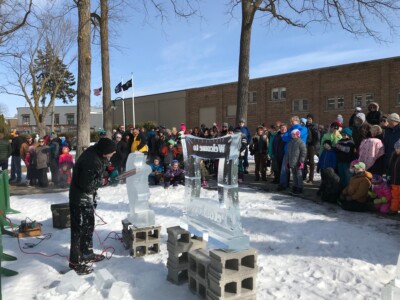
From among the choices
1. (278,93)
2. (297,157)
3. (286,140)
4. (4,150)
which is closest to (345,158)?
(297,157)

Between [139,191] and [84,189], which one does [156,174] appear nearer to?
[139,191]

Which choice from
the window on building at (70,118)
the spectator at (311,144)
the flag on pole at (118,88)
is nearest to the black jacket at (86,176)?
the spectator at (311,144)

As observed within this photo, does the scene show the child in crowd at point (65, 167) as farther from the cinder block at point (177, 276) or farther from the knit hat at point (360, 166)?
the knit hat at point (360, 166)

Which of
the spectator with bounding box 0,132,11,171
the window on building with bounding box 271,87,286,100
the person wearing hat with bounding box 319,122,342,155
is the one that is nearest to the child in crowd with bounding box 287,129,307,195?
the person wearing hat with bounding box 319,122,342,155

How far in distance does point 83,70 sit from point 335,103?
72.4ft

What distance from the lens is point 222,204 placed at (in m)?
3.87

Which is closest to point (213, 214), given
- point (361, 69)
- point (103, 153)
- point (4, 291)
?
point (103, 153)

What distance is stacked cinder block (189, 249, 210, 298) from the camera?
388 centimetres

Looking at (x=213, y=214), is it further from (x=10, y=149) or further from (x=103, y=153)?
(x=10, y=149)

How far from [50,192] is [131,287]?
275 inches

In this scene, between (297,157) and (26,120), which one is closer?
(297,157)

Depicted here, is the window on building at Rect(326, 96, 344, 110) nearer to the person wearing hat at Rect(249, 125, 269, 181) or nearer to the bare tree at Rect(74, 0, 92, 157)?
the person wearing hat at Rect(249, 125, 269, 181)

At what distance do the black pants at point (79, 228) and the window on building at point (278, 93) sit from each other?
27.3m

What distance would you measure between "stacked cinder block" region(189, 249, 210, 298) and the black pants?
173 cm
